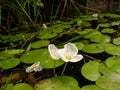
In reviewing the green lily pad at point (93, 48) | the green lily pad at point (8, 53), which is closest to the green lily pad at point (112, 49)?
the green lily pad at point (93, 48)

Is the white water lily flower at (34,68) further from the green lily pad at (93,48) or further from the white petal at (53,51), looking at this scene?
the green lily pad at (93,48)

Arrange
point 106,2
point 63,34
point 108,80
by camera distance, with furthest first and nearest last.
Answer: point 106,2, point 63,34, point 108,80

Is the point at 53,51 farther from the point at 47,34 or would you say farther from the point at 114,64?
the point at 47,34

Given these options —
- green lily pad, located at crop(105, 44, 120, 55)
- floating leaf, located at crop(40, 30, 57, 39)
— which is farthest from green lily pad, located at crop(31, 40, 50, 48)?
green lily pad, located at crop(105, 44, 120, 55)

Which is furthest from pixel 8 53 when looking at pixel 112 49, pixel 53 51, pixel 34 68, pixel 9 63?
pixel 112 49

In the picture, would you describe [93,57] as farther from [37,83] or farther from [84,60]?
[37,83]

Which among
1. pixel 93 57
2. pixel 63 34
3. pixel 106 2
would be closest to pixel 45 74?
pixel 93 57
